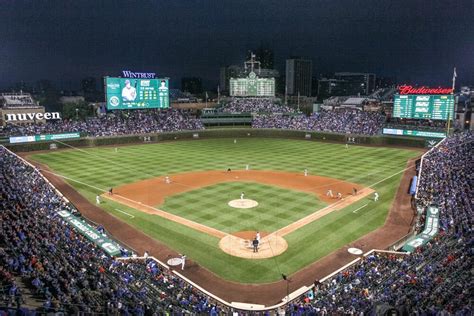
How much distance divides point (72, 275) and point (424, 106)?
214 feet

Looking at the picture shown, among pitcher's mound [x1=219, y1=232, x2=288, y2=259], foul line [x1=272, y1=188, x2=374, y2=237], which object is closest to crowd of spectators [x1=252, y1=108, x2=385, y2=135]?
foul line [x1=272, y1=188, x2=374, y2=237]

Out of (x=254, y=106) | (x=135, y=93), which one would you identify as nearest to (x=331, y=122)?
(x=254, y=106)

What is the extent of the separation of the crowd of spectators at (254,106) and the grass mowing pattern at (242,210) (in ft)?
185

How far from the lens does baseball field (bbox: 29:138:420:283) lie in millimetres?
25781

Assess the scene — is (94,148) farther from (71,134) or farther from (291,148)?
(291,148)

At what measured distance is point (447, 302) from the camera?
15.3 m

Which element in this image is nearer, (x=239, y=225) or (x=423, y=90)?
(x=239, y=225)

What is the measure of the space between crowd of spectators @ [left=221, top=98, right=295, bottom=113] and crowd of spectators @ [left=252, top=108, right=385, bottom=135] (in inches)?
156

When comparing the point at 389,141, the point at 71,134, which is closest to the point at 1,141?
the point at 71,134

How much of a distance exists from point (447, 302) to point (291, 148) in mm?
54395

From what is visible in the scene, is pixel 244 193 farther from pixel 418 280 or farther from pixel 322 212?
pixel 418 280

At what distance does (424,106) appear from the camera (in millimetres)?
65500

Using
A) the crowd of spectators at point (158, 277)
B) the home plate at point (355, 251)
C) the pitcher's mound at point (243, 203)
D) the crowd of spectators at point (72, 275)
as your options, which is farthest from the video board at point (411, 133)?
the crowd of spectators at point (72, 275)

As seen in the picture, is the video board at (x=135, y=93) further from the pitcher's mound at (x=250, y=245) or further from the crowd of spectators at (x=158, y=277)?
the pitcher's mound at (x=250, y=245)
